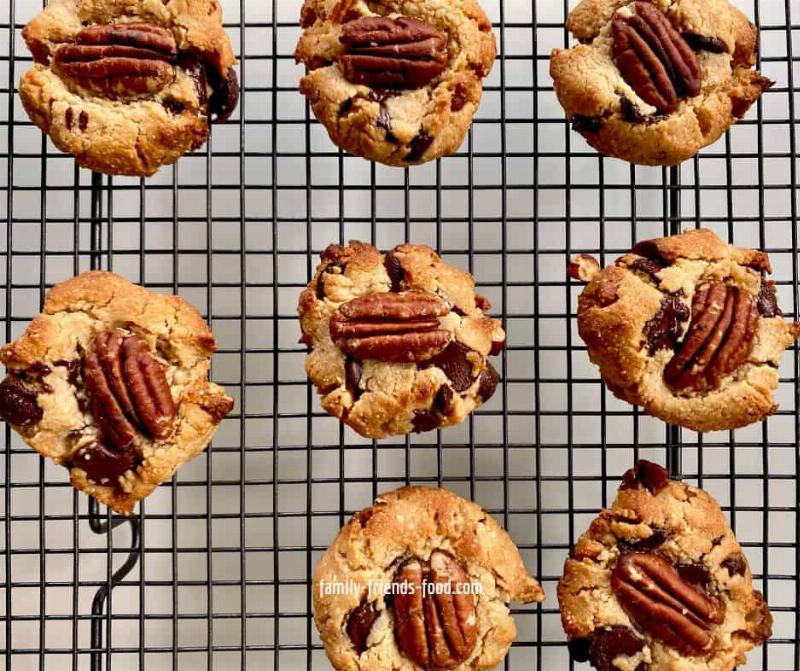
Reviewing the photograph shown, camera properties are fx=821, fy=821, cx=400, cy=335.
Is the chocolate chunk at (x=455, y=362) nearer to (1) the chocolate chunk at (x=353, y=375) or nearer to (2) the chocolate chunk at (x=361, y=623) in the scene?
(1) the chocolate chunk at (x=353, y=375)

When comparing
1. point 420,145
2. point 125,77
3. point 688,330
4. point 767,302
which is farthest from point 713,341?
point 125,77

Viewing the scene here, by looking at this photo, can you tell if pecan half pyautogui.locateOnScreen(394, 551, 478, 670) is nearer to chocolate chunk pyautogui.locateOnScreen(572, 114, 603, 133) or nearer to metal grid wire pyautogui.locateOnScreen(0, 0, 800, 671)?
metal grid wire pyautogui.locateOnScreen(0, 0, 800, 671)

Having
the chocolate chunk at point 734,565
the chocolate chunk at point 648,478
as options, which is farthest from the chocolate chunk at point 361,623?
the chocolate chunk at point 734,565

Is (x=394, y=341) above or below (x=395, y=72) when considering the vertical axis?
below

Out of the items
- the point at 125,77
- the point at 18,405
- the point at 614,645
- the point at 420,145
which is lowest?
the point at 614,645

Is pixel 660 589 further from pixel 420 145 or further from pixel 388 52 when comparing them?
pixel 388 52

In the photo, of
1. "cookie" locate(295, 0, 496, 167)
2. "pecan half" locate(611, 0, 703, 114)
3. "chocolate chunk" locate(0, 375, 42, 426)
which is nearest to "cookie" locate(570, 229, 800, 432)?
"pecan half" locate(611, 0, 703, 114)
